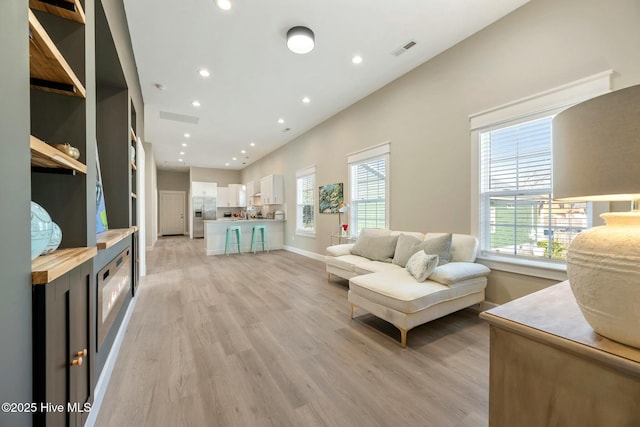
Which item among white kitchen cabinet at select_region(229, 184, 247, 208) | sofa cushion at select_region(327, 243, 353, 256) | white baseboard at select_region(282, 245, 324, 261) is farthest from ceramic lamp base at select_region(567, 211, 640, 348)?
white kitchen cabinet at select_region(229, 184, 247, 208)

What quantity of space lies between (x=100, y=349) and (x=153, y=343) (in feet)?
2.28

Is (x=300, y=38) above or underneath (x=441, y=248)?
above

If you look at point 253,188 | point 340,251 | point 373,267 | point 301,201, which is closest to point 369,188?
point 340,251

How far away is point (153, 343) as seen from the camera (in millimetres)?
2246

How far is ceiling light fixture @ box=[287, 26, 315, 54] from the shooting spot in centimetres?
273

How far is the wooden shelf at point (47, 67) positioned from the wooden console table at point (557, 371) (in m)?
1.95

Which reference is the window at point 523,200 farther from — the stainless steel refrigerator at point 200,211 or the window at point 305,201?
the stainless steel refrigerator at point 200,211

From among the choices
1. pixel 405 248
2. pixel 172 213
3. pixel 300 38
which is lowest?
pixel 405 248

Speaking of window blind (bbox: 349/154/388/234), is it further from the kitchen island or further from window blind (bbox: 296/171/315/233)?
the kitchen island

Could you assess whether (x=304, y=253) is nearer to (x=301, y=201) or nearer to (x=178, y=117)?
(x=301, y=201)

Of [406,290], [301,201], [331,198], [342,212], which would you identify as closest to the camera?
[406,290]

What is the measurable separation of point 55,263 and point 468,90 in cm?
383

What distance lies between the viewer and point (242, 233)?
6.98 m

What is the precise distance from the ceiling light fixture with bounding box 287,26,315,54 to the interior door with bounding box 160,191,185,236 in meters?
11.2
